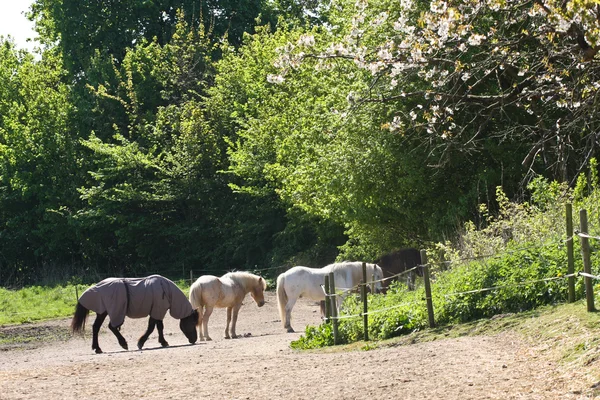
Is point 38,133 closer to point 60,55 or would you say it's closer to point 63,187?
point 63,187

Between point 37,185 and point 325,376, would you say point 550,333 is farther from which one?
point 37,185

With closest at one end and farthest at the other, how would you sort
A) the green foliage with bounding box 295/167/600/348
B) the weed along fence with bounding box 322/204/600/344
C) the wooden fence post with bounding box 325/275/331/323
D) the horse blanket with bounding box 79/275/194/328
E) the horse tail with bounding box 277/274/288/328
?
the weed along fence with bounding box 322/204/600/344, the green foliage with bounding box 295/167/600/348, the wooden fence post with bounding box 325/275/331/323, the horse blanket with bounding box 79/275/194/328, the horse tail with bounding box 277/274/288/328

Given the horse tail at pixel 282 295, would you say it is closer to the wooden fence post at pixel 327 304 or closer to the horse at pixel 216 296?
the horse at pixel 216 296

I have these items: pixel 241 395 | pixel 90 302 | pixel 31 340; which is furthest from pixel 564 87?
pixel 31 340

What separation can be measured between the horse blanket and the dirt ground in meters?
3.04

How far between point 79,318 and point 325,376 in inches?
337

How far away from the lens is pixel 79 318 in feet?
56.6

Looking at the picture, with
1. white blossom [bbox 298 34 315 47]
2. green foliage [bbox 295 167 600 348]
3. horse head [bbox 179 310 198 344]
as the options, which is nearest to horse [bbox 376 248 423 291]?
horse head [bbox 179 310 198 344]

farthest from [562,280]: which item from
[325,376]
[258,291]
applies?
[258,291]

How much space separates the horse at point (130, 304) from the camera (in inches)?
689

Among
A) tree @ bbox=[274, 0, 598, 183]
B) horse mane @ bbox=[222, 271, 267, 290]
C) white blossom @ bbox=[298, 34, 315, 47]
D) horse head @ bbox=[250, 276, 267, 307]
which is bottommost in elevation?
horse head @ bbox=[250, 276, 267, 307]

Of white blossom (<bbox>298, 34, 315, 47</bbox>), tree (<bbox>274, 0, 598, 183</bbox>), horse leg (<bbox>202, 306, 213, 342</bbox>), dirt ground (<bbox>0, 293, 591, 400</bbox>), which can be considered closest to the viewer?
dirt ground (<bbox>0, 293, 591, 400</bbox>)

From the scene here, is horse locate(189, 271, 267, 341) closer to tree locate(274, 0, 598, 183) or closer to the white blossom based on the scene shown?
tree locate(274, 0, 598, 183)

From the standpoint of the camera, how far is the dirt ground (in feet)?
27.6
